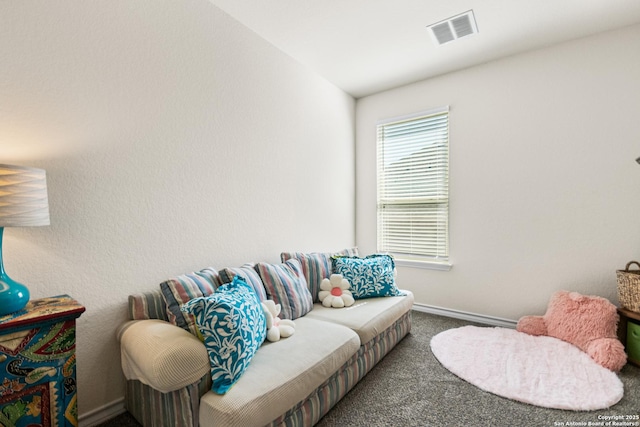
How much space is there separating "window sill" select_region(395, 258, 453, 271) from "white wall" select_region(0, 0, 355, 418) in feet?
5.26

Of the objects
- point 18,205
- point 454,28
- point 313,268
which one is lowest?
point 313,268

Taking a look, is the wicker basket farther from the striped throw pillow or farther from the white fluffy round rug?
the striped throw pillow

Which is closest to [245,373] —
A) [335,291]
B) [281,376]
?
[281,376]

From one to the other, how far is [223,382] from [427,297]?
2.72 meters

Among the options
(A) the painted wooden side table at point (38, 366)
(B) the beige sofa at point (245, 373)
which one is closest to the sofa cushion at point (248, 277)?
(B) the beige sofa at point (245, 373)

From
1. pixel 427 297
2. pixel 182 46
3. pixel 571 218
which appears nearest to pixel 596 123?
pixel 571 218

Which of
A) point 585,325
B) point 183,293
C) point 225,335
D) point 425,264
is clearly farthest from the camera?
point 425,264

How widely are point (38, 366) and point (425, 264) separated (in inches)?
128

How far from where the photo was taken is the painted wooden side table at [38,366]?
125 cm

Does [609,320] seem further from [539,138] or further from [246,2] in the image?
[246,2]

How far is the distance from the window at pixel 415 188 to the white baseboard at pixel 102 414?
9.66 ft

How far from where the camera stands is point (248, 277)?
2076 millimetres

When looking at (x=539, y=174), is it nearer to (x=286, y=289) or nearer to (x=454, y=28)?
(x=454, y=28)

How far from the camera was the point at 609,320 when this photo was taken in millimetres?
2385
